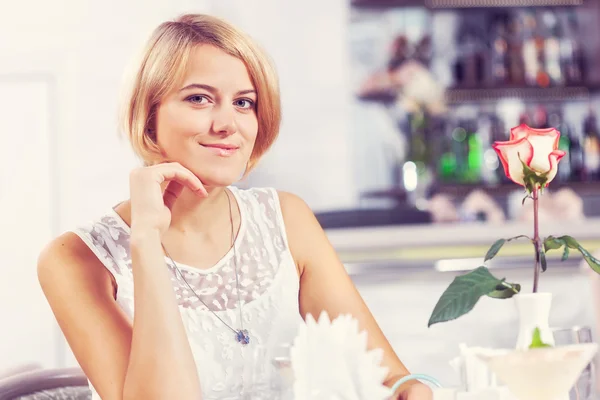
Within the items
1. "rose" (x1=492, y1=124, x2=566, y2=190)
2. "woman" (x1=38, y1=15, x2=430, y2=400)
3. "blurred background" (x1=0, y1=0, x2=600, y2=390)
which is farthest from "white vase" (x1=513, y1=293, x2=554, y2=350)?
"blurred background" (x1=0, y1=0, x2=600, y2=390)

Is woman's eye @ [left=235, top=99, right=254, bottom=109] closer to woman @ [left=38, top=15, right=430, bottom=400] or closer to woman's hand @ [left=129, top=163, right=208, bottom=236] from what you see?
woman @ [left=38, top=15, right=430, bottom=400]

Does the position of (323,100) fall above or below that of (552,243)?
above

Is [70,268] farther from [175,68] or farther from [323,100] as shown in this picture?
[323,100]

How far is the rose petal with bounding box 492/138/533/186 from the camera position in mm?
921

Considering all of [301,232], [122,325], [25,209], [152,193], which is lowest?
[25,209]

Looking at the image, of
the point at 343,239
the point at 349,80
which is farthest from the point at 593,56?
the point at 343,239

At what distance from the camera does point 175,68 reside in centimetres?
137

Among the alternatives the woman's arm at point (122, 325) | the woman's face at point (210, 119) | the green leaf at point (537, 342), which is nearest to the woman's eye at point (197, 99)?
the woman's face at point (210, 119)

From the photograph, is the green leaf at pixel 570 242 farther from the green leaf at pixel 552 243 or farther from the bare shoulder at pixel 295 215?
the bare shoulder at pixel 295 215

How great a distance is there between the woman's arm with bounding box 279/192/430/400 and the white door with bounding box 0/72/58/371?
3.16 metres

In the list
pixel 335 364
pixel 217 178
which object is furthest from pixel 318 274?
pixel 335 364

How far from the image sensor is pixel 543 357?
0.86 metres

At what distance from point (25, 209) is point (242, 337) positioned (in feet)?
11.2

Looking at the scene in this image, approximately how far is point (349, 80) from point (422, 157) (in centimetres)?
64
